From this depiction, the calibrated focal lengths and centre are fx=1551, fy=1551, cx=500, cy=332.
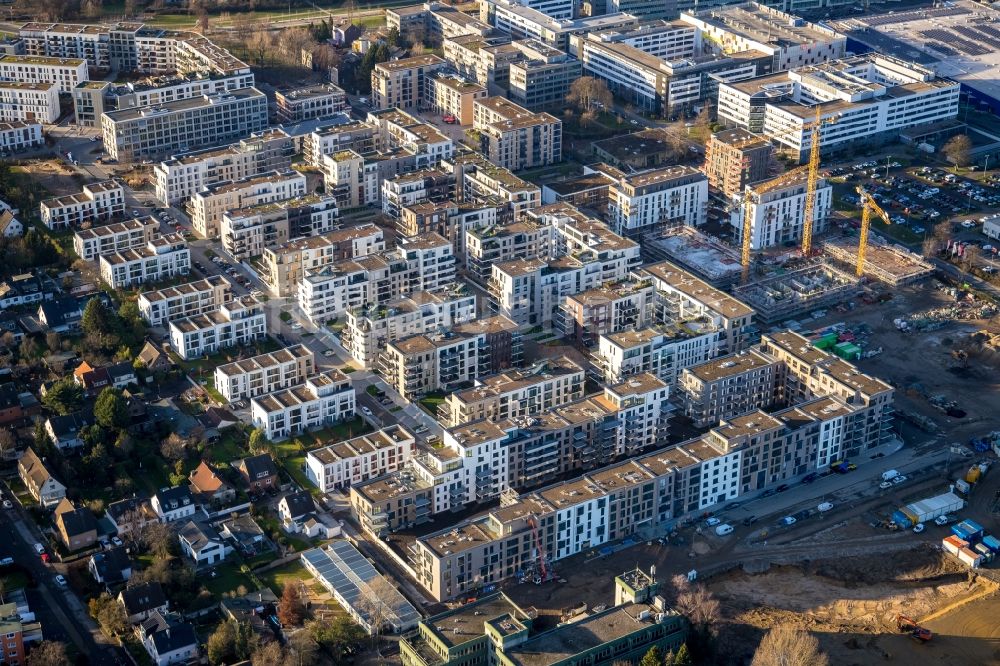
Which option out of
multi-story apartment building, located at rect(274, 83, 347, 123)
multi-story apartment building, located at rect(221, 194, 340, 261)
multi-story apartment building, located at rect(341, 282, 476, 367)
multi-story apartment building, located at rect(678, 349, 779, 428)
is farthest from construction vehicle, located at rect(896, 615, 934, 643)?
multi-story apartment building, located at rect(274, 83, 347, 123)

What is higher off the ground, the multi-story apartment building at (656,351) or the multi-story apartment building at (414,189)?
the multi-story apartment building at (414,189)

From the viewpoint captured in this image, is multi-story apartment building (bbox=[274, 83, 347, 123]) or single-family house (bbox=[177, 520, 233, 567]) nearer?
single-family house (bbox=[177, 520, 233, 567])

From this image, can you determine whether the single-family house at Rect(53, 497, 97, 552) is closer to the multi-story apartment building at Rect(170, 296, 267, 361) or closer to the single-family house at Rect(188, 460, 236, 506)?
the single-family house at Rect(188, 460, 236, 506)

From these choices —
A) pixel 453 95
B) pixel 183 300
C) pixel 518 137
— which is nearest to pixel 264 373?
pixel 183 300

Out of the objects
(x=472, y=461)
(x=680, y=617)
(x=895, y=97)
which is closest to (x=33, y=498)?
(x=472, y=461)

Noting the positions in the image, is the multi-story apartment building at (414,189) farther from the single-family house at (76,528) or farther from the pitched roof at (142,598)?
the pitched roof at (142,598)

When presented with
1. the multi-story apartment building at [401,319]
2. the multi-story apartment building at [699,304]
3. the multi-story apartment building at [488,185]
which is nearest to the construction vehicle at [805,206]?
the multi-story apartment building at [699,304]

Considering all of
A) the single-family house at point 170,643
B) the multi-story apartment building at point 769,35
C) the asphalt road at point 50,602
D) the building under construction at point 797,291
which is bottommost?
the asphalt road at point 50,602
